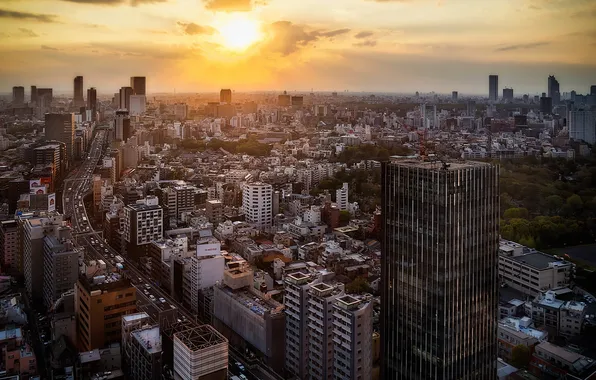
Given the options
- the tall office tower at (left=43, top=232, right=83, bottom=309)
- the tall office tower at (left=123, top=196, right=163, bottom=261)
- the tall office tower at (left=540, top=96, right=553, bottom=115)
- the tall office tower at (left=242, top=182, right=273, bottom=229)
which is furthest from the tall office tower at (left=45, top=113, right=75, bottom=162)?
the tall office tower at (left=540, top=96, right=553, bottom=115)

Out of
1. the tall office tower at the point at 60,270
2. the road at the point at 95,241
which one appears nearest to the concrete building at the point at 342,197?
the road at the point at 95,241

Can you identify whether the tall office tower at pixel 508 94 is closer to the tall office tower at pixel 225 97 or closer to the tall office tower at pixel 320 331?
the tall office tower at pixel 320 331

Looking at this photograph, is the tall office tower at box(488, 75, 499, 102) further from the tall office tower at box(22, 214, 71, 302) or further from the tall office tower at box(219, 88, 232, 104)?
the tall office tower at box(219, 88, 232, 104)

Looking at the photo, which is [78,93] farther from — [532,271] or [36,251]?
[532,271]

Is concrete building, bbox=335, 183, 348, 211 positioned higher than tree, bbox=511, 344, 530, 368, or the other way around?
concrete building, bbox=335, 183, 348, 211

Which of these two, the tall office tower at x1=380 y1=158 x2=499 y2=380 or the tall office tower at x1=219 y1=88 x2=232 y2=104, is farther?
the tall office tower at x1=219 y1=88 x2=232 y2=104

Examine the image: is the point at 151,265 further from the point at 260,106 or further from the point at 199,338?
the point at 260,106
